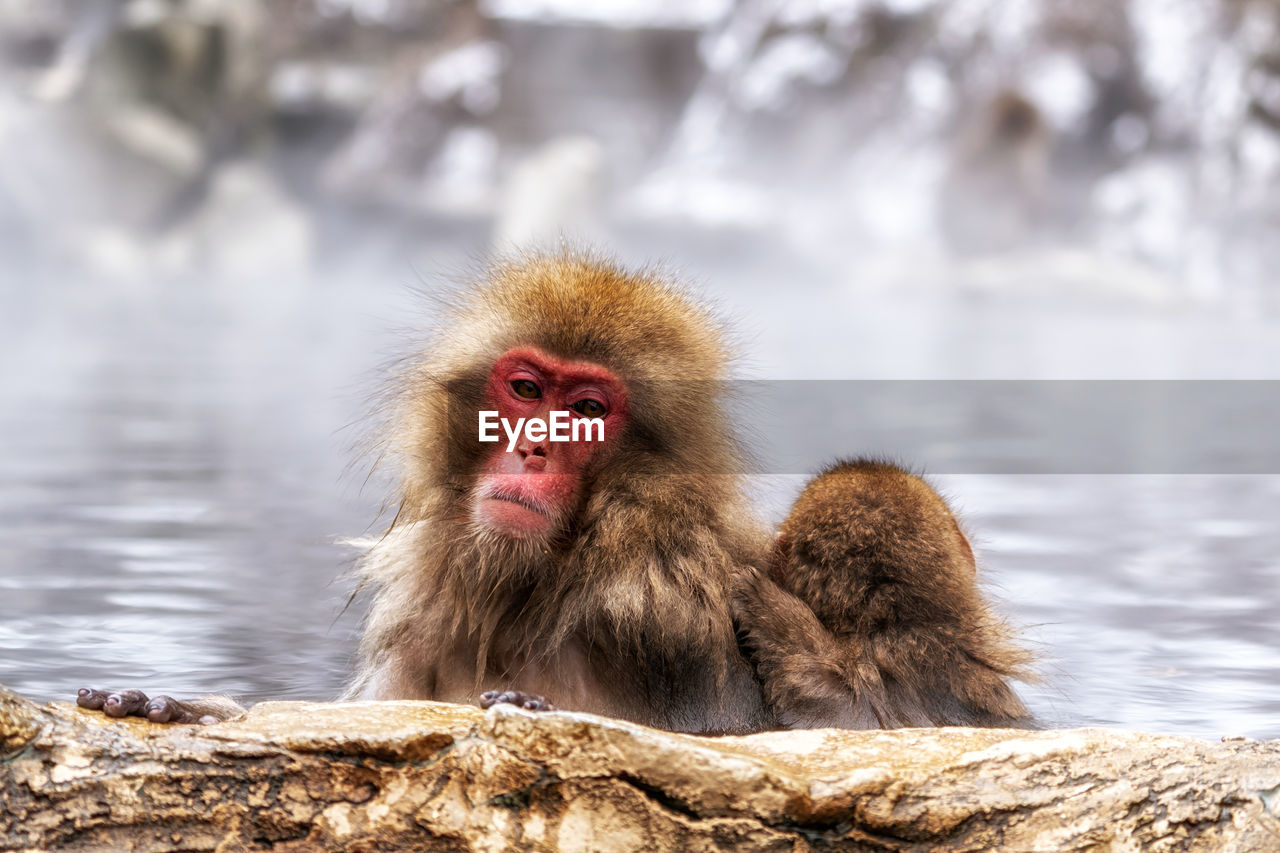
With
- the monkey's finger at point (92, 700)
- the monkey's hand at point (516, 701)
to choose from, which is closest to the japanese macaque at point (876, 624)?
the monkey's hand at point (516, 701)

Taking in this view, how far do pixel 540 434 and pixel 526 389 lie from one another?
0.36 feet

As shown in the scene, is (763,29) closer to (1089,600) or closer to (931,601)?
(1089,600)

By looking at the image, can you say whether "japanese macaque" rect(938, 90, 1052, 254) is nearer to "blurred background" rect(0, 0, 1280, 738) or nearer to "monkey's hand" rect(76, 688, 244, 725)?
"blurred background" rect(0, 0, 1280, 738)

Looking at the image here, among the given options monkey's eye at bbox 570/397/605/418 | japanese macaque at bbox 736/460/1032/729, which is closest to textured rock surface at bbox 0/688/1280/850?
japanese macaque at bbox 736/460/1032/729

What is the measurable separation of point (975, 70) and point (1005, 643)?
2289 centimetres

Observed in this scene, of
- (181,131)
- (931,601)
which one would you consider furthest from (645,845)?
(181,131)

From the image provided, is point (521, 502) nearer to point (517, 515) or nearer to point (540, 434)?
point (517, 515)

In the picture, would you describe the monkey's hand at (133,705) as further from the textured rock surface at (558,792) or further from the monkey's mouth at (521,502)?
the monkey's mouth at (521,502)

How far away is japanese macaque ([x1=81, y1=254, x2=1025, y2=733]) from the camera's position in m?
2.93

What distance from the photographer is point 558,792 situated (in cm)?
233

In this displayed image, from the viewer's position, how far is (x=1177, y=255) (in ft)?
69.3

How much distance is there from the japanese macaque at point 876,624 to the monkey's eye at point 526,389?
56cm

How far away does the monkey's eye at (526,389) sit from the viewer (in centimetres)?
301

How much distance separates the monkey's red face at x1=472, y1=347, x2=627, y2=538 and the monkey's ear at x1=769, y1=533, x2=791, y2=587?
1.44 feet
